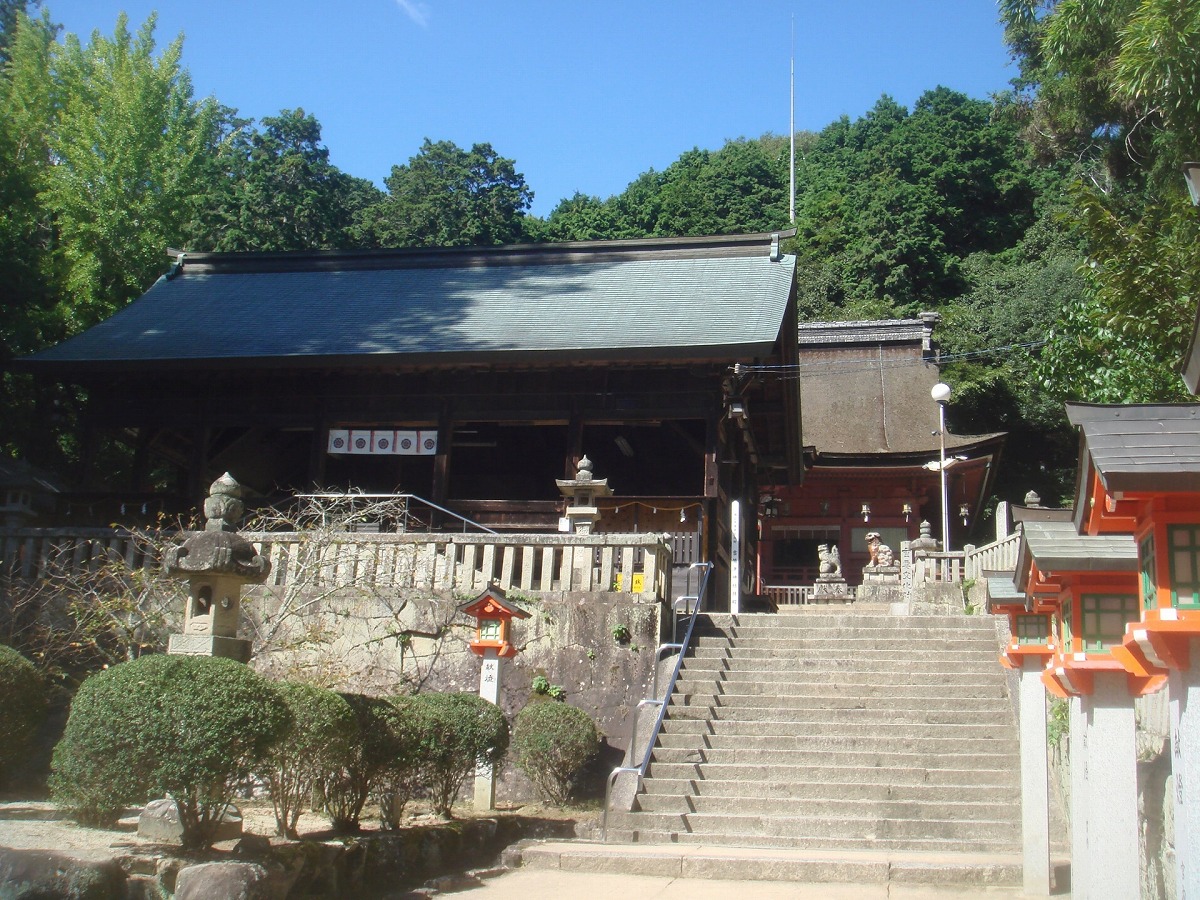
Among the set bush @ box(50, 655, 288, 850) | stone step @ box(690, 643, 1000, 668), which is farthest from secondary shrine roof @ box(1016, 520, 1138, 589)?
stone step @ box(690, 643, 1000, 668)

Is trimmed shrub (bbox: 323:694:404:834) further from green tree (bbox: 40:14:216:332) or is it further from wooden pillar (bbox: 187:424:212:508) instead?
green tree (bbox: 40:14:216:332)

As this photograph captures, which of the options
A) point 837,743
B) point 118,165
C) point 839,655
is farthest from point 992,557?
point 118,165

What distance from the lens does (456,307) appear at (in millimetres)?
19469

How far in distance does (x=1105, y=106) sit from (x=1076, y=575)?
718 inches

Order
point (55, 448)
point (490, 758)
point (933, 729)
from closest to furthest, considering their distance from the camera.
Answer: point (490, 758) → point (933, 729) → point (55, 448)

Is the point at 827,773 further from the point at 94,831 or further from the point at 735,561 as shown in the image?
the point at 94,831

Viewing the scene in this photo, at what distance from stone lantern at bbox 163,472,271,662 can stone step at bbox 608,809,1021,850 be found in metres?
4.10

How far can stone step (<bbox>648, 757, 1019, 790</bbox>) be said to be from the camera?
34.7 ft

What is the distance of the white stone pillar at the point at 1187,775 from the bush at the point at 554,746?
7.21 m

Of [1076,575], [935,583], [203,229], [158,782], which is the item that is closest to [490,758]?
[158,782]

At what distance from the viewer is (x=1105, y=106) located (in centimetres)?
2142

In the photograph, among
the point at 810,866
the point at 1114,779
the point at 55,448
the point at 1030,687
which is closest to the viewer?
the point at 1114,779

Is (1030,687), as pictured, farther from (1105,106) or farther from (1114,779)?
(1105,106)

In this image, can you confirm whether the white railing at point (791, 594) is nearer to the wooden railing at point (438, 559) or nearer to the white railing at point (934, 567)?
the white railing at point (934, 567)
